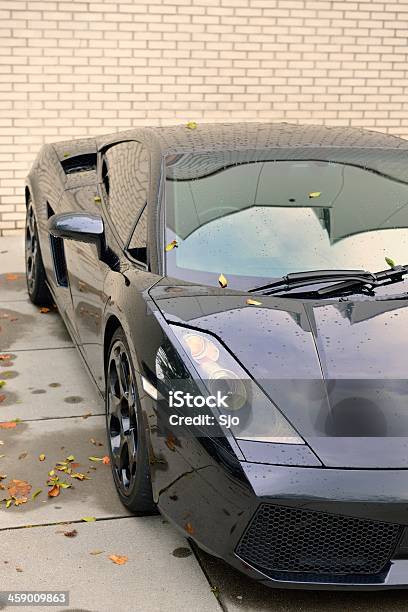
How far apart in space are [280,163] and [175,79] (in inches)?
189

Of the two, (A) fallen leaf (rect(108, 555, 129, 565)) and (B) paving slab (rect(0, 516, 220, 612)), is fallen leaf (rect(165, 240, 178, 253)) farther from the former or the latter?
(A) fallen leaf (rect(108, 555, 129, 565))

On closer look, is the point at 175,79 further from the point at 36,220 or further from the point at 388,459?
the point at 388,459

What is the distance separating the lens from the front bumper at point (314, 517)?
253cm

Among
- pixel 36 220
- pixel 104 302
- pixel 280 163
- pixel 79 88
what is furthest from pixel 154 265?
pixel 79 88

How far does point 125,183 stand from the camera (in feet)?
14.1

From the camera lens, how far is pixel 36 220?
19.1 ft

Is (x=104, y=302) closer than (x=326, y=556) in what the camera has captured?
No

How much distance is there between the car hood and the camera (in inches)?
104

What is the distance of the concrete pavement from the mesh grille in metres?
0.28

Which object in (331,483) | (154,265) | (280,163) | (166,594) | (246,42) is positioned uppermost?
(246,42)

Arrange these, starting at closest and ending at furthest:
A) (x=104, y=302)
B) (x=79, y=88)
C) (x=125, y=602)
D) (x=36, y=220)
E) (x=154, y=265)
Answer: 1. (x=125, y=602)
2. (x=154, y=265)
3. (x=104, y=302)
4. (x=36, y=220)
5. (x=79, y=88)

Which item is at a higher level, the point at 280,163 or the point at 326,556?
the point at 280,163

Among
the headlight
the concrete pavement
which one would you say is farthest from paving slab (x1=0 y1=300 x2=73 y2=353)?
the headlight

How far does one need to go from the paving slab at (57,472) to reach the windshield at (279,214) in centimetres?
100
